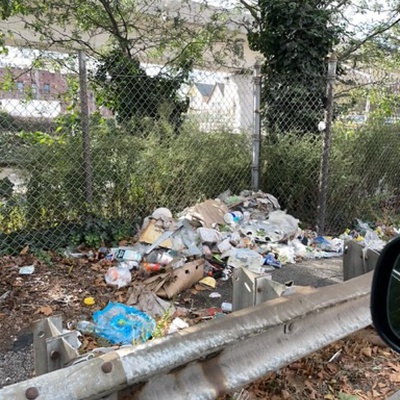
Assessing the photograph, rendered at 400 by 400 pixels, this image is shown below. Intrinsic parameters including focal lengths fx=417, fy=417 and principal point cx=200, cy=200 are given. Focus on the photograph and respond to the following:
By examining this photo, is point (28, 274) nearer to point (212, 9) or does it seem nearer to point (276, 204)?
point (276, 204)

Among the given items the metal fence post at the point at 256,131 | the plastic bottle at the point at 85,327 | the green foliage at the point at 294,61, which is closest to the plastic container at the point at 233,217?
the metal fence post at the point at 256,131

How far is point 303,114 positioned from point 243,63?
3.47 meters

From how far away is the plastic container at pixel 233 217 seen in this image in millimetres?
5426

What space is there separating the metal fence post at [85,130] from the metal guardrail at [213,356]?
10.3 ft

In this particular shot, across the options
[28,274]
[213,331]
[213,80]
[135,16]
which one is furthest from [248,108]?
[213,331]

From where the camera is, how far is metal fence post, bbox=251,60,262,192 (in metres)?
5.84

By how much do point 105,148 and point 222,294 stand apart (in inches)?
86.2

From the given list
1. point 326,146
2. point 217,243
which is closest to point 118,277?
point 217,243

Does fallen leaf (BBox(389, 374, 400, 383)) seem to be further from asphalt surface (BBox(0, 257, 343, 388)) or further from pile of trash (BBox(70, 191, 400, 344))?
asphalt surface (BBox(0, 257, 343, 388))

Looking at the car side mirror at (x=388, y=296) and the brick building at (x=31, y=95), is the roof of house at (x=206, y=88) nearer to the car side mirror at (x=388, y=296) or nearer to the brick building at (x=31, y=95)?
the brick building at (x=31, y=95)

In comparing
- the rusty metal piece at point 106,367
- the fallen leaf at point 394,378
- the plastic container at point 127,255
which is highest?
the rusty metal piece at point 106,367

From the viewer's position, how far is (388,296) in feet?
5.01

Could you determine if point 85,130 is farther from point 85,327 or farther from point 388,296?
point 388,296

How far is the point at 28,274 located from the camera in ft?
13.5
